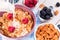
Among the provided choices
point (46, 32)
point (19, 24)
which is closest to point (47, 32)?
point (46, 32)

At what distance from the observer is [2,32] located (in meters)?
0.85

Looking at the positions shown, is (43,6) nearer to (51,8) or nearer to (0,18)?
(51,8)

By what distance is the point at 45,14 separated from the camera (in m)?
0.87

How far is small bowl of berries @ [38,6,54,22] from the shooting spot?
2.87 feet

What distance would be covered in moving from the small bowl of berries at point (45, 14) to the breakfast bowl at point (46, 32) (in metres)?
0.03

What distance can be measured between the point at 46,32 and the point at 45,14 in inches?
3.1

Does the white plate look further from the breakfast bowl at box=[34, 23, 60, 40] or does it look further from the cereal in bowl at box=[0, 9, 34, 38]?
the breakfast bowl at box=[34, 23, 60, 40]

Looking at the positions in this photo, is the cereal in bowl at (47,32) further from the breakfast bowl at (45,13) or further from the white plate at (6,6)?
the white plate at (6,6)

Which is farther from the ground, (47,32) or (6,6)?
(6,6)

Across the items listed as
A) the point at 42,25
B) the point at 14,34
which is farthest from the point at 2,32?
the point at 42,25

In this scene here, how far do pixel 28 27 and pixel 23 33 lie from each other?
0.03 metres

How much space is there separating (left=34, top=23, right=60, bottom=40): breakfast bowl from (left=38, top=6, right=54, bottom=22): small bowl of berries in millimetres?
28

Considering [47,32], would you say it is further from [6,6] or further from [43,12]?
[6,6]

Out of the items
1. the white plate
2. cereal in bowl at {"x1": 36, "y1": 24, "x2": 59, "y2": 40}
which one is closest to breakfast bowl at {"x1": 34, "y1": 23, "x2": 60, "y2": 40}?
cereal in bowl at {"x1": 36, "y1": 24, "x2": 59, "y2": 40}
